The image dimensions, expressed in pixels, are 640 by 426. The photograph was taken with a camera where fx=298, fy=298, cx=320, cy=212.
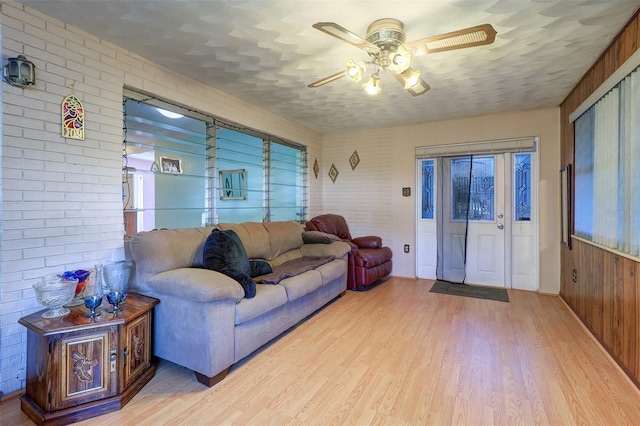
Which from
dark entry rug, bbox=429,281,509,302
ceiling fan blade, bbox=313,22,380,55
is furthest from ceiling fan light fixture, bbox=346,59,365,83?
dark entry rug, bbox=429,281,509,302

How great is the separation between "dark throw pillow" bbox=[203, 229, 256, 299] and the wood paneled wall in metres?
2.69

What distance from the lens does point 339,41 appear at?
2.38 metres

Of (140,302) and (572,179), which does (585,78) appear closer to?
(572,179)

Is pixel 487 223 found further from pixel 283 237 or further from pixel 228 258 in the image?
pixel 228 258

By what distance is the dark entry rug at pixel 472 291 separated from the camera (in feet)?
13.0

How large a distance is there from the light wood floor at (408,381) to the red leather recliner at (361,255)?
109 cm

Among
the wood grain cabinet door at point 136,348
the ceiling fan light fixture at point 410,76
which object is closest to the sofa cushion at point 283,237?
the wood grain cabinet door at point 136,348

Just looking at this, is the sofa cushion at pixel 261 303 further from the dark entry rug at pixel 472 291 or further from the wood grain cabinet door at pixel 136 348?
the dark entry rug at pixel 472 291

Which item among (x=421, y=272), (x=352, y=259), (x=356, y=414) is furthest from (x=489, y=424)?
(x=421, y=272)

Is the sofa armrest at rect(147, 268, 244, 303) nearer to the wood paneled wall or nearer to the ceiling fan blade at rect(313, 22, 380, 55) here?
the ceiling fan blade at rect(313, 22, 380, 55)

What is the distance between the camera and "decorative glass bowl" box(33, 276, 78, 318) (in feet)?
5.89

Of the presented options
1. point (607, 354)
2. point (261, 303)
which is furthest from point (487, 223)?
point (261, 303)

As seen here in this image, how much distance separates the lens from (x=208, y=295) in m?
1.97

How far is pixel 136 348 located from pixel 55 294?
594 millimetres
